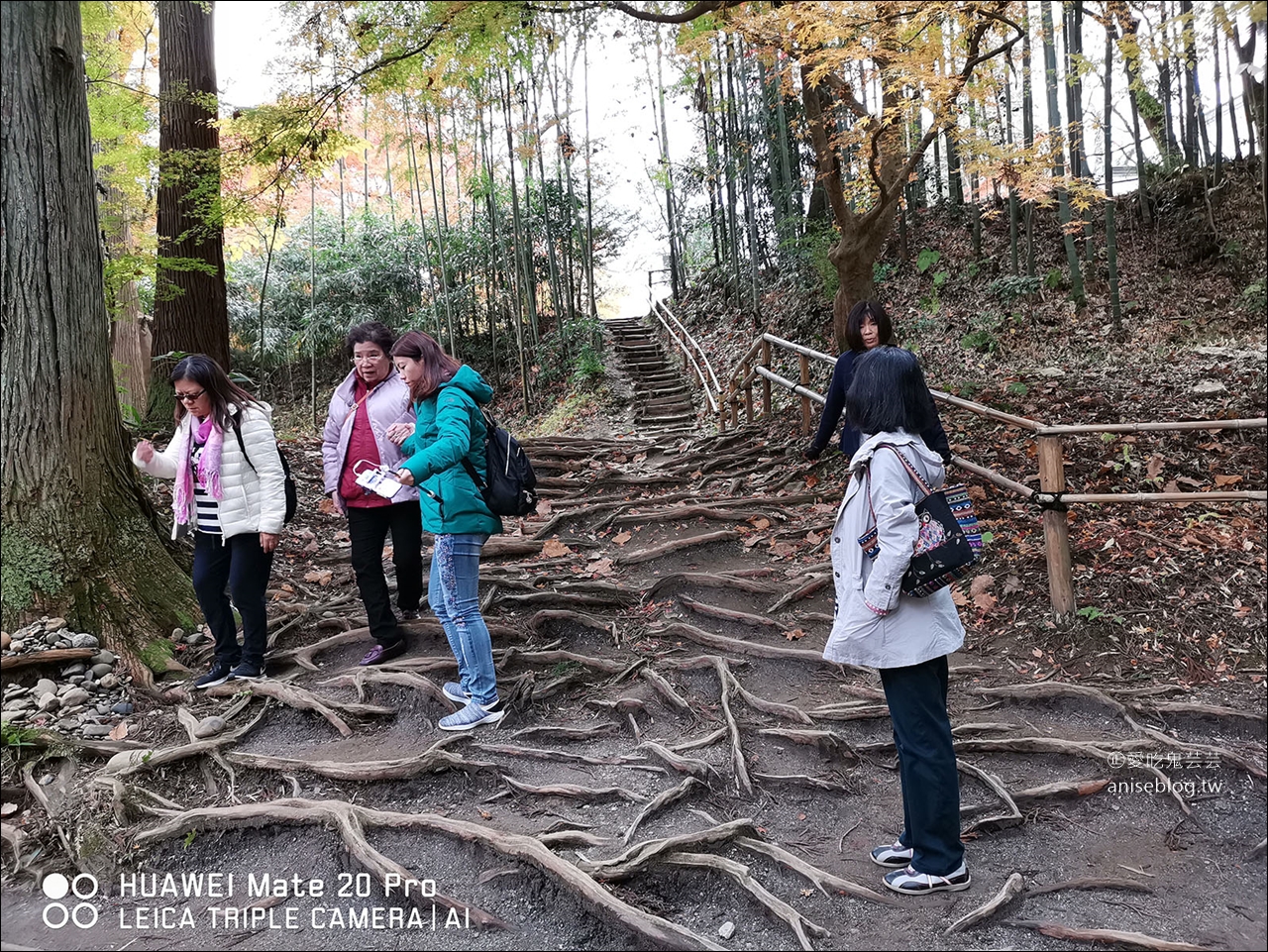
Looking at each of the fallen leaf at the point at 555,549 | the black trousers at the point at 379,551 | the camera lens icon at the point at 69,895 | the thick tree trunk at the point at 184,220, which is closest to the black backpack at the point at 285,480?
the black trousers at the point at 379,551

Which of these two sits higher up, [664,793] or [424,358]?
[424,358]

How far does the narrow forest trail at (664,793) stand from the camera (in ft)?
7.76

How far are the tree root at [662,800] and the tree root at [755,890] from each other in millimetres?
221

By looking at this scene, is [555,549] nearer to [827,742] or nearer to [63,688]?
[827,742]

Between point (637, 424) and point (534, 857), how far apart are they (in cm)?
986

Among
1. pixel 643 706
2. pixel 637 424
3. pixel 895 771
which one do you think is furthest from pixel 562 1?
pixel 637 424

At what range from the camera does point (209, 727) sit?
3307 mm

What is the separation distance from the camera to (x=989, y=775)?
3.02 m

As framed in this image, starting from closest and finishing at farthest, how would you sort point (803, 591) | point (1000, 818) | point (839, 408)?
point (1000, 818) < point (839, 408) < point (803, 591)

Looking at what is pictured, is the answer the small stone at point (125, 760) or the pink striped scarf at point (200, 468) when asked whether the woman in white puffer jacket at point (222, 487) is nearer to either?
the pink striped scarf at point (200, 468)

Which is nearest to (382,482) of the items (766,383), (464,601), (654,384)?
(464,601)

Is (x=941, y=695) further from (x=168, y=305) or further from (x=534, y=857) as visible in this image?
(x=168, y=305)

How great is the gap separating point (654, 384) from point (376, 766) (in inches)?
448

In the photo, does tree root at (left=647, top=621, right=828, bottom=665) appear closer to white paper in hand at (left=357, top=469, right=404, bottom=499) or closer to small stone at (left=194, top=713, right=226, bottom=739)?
white paper in hand at (left=357, top=469, right=404, bottom=499)
